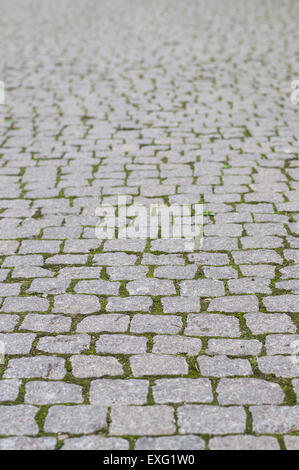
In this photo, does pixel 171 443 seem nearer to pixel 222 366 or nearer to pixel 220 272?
pixel 222 366

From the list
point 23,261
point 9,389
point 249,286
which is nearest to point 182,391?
point 9,389

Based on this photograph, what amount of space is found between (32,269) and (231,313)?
154 centimetres

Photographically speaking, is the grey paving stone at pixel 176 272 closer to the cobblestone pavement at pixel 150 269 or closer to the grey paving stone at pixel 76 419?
the cobblestone pavement at pixel 150 269

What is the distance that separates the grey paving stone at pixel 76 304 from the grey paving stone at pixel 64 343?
286 millimetres

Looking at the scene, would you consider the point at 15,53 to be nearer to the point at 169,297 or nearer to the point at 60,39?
the point at 60,39

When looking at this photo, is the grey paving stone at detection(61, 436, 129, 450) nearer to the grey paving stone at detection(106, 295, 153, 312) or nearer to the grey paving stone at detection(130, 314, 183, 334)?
the grey paving stone at detection(130, 314, 183, 334)

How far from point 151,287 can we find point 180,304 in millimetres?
297

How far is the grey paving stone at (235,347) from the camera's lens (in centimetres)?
356

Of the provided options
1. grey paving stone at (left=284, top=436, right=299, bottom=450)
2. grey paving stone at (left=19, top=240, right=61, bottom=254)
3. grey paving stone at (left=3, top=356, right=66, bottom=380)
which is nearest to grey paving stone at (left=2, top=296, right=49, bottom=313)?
grey paving stone at (left=3, top=356, right=66, bottom=380)

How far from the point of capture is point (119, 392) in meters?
3.26

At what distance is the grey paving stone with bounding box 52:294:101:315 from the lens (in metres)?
4.02

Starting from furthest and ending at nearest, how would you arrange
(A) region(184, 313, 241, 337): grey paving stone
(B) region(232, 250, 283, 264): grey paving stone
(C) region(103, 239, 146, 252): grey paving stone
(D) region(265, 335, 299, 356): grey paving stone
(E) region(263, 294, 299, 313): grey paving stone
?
(C) region(103, 239, 146, 252): grey paving stone, (B) region(232, 250, 283, 264): grey paving stone, (E) region(263, 294, 299, 313): grey paving stone, (A) region(184, 313, 241, 337): grey paving stone, (D) region(265, 335, 299, 356): grey paving stone

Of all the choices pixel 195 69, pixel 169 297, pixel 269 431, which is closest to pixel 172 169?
pixel 169 297

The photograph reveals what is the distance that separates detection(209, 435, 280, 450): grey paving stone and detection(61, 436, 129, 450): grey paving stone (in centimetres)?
43
